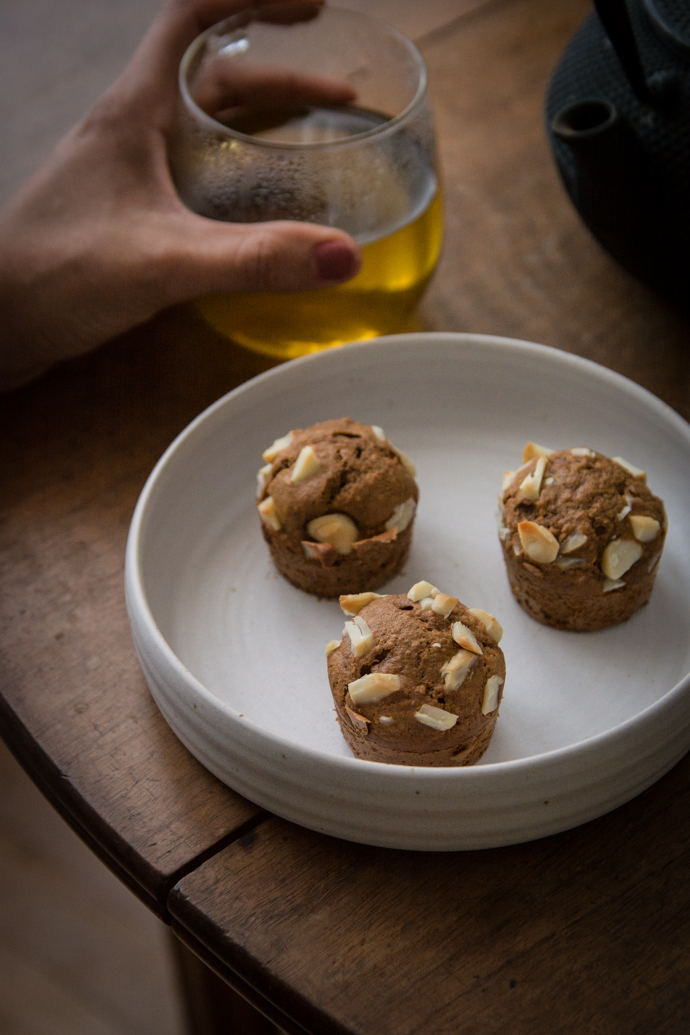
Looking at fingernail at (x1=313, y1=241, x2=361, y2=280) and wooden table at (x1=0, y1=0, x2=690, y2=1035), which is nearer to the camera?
wooden table at (x1=0, y1=0, x2=690, y2=1035)

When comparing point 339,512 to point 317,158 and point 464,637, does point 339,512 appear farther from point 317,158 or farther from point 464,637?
point 317,158

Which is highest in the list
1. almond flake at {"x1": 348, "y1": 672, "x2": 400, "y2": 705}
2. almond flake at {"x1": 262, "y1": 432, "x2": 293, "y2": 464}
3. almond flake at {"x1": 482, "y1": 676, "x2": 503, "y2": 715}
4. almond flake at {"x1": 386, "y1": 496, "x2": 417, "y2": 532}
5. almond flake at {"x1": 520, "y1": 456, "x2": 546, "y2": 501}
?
almond flake at {"x1": 262, "y1": 432, "x2": 293, "y2": 464}

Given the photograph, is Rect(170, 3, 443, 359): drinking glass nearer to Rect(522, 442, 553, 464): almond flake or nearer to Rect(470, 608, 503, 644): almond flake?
Answer: Rect(522, 442, 553, 464): almond flake

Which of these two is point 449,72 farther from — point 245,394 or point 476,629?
point 476,629

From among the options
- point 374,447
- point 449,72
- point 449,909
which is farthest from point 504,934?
point 449,72

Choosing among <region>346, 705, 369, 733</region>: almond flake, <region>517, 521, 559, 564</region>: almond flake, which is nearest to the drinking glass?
<region>517, 521, 559, 564</region>: almond flake

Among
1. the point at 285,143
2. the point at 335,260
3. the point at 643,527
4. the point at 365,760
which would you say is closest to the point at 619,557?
the point at 643,527
